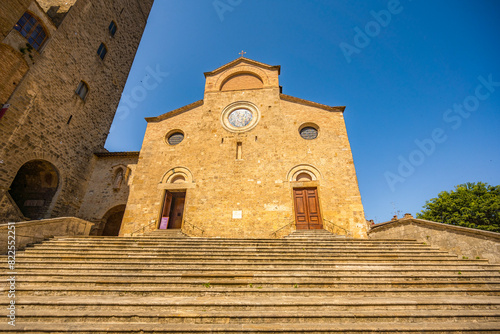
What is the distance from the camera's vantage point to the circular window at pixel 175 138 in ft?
46.3

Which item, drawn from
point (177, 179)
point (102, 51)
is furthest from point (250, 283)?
point (102, 51)

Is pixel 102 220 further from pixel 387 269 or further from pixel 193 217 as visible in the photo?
pixel 387 269

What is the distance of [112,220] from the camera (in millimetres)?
14922

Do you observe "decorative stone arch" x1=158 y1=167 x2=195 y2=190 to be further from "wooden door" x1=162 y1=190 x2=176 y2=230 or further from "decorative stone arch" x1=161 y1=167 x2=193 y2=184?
"wooden door" x1=162 y1=190 x2=176 y2=230

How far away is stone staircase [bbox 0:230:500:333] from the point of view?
3.71 metres

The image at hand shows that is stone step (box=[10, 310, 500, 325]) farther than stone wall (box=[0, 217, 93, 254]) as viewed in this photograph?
No

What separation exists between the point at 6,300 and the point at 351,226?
38.4 ft

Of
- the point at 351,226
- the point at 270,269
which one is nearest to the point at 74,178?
the point at 270,269

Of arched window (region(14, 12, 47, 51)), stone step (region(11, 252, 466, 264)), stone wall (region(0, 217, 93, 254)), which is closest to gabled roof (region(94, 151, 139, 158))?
stone wall (region(0, 217, 93, 254))

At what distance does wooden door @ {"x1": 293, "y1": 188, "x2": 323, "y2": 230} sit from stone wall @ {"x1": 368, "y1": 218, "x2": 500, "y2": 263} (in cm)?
317

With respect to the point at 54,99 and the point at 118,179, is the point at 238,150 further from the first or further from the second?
the point at 54,99

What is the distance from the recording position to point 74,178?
533 inches

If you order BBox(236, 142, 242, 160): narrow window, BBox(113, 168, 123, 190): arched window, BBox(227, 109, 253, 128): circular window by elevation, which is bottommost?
BBox(113, 168, 123, 190): arched window

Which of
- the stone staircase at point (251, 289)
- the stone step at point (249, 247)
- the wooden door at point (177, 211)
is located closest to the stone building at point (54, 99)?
the wooden door at point (177, 211)
